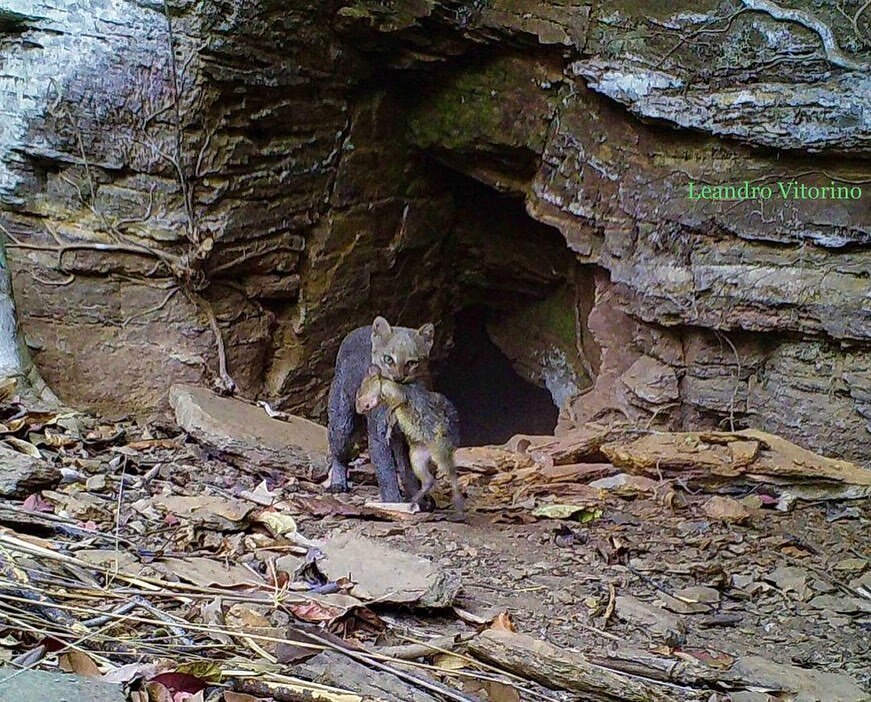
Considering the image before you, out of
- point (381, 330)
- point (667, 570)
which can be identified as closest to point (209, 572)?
point (381, 330)

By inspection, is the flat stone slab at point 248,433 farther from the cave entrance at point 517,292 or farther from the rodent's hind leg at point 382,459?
the cave entrance at point 517,292

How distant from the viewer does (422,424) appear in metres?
4.69

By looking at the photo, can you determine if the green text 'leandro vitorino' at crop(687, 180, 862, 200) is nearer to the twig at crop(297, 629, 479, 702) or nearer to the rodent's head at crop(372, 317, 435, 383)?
the rodent's head at crop(372, 317, 435, 383)

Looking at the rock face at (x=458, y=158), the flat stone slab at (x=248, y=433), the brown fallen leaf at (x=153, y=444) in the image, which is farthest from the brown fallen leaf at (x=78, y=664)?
the rock face at (x=458, y=158)

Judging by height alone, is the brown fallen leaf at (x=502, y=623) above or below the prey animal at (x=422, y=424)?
below

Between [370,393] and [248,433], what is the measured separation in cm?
120

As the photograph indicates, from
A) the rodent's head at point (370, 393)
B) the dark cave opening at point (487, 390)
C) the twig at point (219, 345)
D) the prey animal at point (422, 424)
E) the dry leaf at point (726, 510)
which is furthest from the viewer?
the dark cave opening at point (487, 390)

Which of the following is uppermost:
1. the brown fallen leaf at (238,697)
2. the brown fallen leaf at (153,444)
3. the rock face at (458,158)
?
the rock face at (458,158)

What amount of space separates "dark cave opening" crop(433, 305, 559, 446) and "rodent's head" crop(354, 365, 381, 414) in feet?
17.1

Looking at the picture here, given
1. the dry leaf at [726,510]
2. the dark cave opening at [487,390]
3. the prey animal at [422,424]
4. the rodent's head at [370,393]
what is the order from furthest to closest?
the dark cave opening at [487,390], the dry leaf at [726,510], the rodent's head at [370,393], the prey animal at [422,424]

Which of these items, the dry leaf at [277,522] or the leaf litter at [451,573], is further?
the dry leaf at [277,522]

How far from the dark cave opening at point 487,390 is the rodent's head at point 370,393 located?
520 cm

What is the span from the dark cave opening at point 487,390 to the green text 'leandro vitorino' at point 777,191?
13.3ft

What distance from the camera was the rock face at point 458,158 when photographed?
6.02 m
